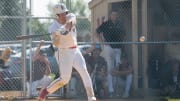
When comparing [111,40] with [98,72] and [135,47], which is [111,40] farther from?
[98,72]

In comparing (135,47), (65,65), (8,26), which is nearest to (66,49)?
(65,65)

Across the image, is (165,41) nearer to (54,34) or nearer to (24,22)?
(24,22)

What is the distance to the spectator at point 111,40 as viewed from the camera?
15.0m

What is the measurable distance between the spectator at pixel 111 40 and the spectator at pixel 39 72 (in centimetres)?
153

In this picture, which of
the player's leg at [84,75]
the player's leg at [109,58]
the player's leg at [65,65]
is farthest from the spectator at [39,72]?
the player's leg at [84,75]

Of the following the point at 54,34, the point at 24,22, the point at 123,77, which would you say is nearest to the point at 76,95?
the point at 123,77

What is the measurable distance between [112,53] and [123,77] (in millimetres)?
680

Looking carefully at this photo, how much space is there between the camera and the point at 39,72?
14.9m

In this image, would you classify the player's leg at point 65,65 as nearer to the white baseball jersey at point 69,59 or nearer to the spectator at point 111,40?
the white baseball jersey at point 69,59

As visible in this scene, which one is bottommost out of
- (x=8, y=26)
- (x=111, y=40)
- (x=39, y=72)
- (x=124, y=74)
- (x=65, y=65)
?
(x=124, y=74)

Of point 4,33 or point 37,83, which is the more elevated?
point 4,33

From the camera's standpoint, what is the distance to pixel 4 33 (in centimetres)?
1565

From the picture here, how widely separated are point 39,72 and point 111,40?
2141 mm

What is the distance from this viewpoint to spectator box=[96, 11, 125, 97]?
14977 millimetres
